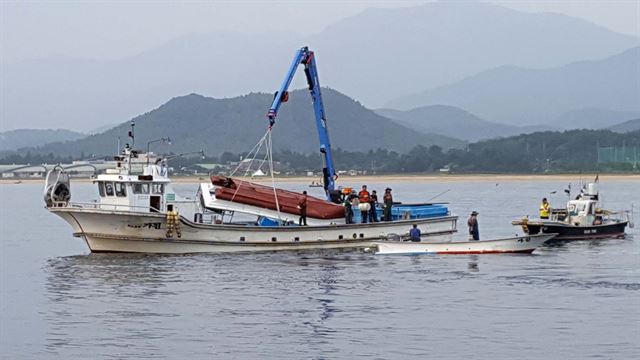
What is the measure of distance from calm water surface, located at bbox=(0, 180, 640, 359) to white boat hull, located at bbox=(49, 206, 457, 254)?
1.84 ft

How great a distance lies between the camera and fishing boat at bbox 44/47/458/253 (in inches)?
2004

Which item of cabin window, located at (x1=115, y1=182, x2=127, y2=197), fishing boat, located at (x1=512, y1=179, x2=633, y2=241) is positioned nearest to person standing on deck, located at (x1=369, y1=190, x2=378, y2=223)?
fishing boat, located at (x1=512, y1=179, x2=633, y2=241)

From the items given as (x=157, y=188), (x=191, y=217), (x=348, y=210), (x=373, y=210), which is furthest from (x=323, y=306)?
(x=373, y=210)

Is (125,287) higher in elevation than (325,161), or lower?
lower

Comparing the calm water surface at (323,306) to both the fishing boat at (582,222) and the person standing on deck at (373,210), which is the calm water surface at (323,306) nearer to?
the person standing on deck at (373,210)

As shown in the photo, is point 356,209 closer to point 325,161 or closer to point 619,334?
point 325,161

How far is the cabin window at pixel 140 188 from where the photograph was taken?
51.6 m

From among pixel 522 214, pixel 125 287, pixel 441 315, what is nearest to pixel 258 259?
pixel 125 287

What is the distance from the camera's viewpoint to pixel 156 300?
132 ft

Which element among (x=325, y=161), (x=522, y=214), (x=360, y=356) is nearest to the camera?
(x=360, y=356)

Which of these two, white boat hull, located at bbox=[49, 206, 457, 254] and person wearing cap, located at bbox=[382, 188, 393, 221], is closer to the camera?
white boat hull, located at bbox=[49, 206, 457, 254]

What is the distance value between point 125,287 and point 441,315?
41.7ft

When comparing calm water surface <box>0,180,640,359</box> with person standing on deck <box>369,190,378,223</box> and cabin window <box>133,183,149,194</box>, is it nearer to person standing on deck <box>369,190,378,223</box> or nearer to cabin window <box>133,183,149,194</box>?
cabin window <box>133,183,149,194</box>

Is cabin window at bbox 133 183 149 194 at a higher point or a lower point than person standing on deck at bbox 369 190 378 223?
higher
